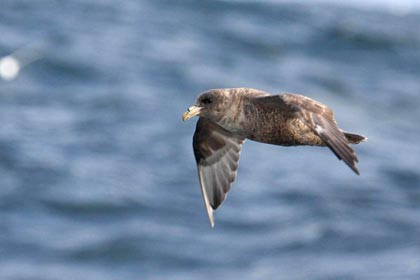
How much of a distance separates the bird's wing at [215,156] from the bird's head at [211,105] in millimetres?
838

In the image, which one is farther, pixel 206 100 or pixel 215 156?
pixel 215 156

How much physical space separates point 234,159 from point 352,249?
19.3 meters

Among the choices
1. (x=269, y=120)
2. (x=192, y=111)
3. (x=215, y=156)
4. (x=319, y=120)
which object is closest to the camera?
(x=319, y=120)

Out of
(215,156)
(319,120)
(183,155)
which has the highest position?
(183,155)

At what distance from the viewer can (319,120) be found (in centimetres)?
790

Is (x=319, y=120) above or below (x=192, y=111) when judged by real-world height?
below

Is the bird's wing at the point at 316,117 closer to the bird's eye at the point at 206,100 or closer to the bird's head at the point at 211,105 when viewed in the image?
the bird's head at the point at 211,105

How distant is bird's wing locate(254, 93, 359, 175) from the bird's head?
453mm

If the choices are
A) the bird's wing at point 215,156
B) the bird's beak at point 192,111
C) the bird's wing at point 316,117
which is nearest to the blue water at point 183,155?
the bird's wing at point 215,156

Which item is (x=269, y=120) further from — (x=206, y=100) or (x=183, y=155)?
(x=183, y=155)

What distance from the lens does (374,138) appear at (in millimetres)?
33312

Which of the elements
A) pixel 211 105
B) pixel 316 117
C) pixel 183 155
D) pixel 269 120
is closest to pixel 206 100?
pixel 211 105

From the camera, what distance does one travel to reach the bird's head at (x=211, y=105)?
8.44 m

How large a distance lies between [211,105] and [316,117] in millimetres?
931
